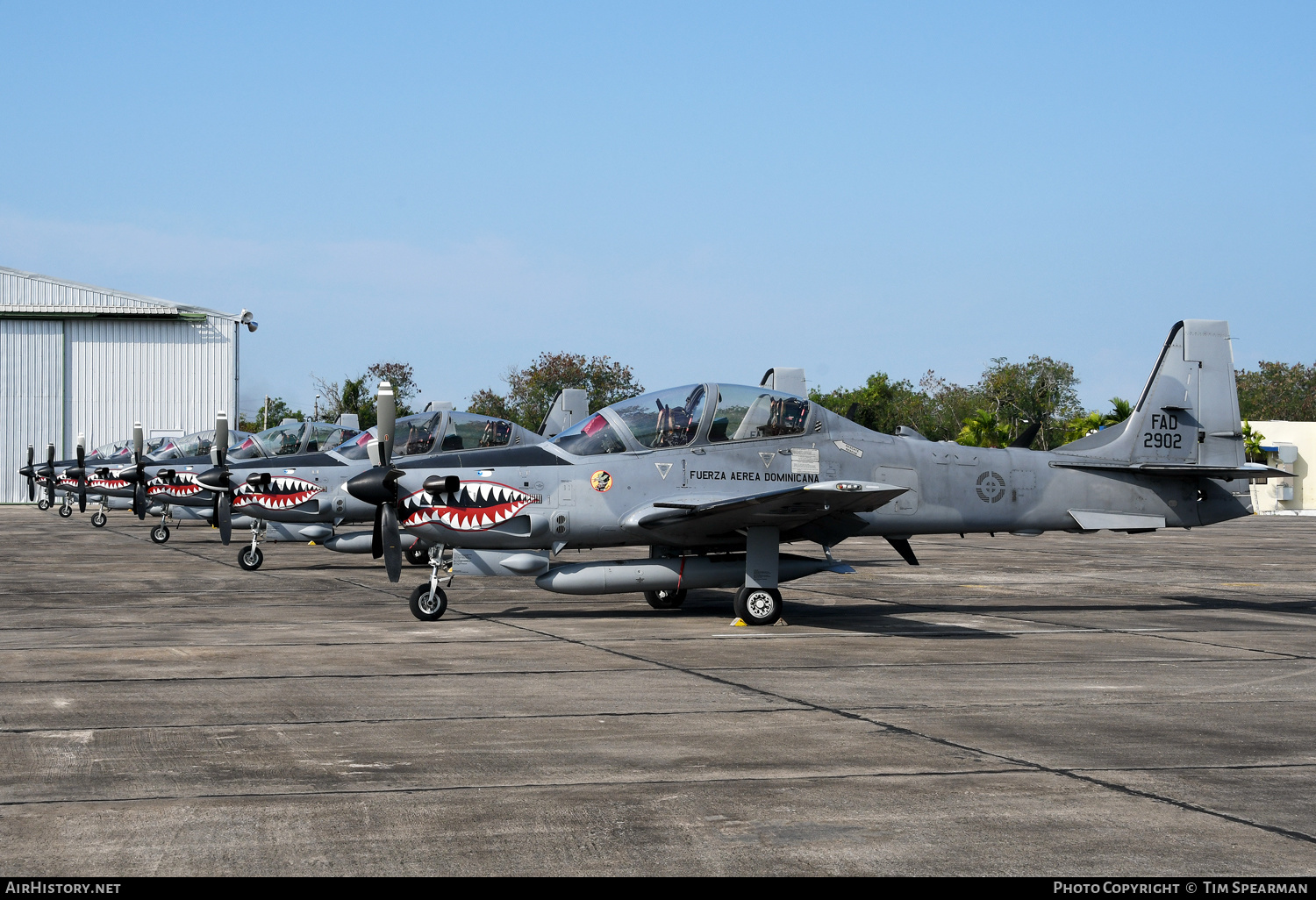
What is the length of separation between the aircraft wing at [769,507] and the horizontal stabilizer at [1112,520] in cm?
342

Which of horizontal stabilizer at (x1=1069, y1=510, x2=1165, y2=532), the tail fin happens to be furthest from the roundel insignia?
the tail fin

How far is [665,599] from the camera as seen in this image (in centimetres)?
1505

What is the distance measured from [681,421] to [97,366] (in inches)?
2111

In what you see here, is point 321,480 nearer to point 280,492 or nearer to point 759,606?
point 280,492

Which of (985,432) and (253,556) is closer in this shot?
(253,556)

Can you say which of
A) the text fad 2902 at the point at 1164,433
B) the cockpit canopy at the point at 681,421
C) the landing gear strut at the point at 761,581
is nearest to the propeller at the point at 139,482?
the cockpit canopy at the point at 681,421

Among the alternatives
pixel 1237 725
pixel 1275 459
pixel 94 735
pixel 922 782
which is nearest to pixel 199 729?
pixel 94 735

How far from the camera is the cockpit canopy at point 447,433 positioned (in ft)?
61.9

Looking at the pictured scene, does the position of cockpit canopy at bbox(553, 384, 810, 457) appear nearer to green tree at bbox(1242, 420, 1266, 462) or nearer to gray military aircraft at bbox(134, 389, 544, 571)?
gray military aircraft at bbox(134, 389, 544, 571)

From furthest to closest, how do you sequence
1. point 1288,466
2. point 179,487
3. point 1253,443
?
1. point 1288,466
2. point 1253,443
3. point 179,487

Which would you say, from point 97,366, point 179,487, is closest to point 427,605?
point 179,487

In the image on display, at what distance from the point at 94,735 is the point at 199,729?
60cm

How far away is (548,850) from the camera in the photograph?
4.94 metres

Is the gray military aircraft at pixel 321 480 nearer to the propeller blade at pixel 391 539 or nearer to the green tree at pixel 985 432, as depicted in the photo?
the propeller blade at pixel 391 539
